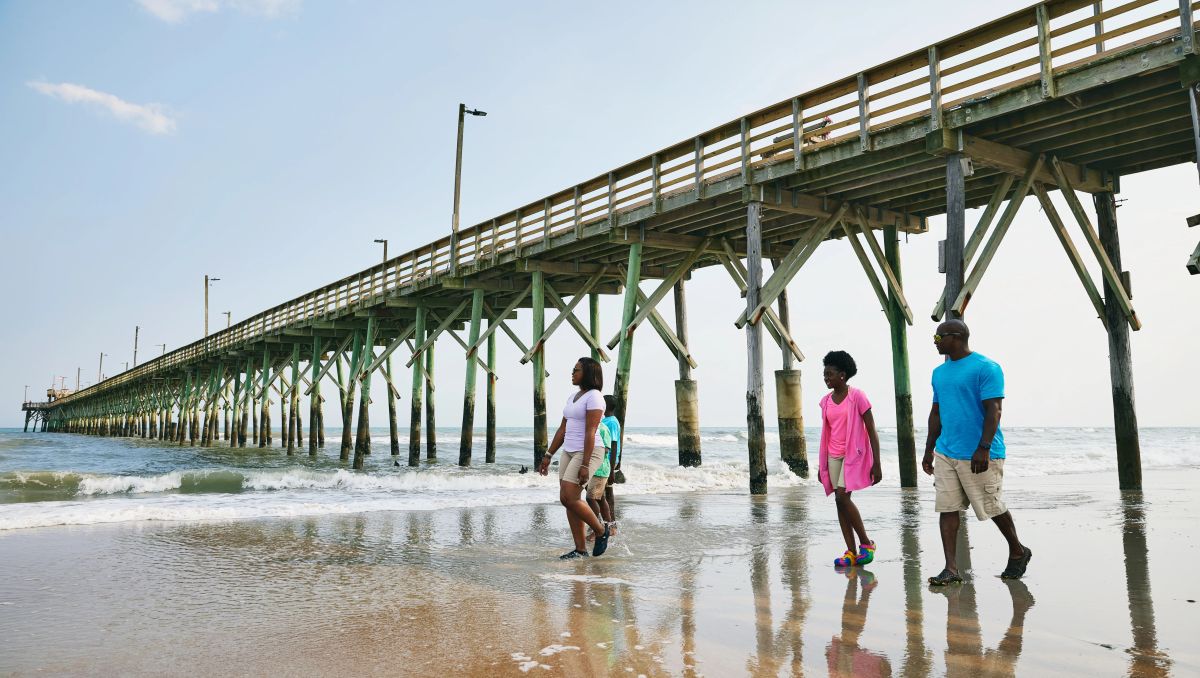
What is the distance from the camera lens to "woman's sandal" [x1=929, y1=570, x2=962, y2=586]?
170 inches

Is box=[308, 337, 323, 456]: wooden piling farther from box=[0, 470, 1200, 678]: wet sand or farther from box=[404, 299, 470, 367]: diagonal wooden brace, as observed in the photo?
box=[0, 470, 1200, 678]: wet sand

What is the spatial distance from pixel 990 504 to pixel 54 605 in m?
5.07

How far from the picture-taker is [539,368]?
Answer: 17.3 meters

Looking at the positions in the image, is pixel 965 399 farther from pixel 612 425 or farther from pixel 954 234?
pixel 954 234

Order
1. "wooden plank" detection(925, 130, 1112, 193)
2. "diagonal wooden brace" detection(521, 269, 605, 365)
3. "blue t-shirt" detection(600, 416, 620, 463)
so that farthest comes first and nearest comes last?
"diagonal wooden brace" detection(521, 269, 605, 365)
"wooden plank" detection(925, 130, 1112, 193)
"blue t-shirt" detection(600, 416, 620, 463)

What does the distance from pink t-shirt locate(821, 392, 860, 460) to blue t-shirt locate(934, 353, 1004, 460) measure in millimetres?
633

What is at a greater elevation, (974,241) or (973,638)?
(974,241)

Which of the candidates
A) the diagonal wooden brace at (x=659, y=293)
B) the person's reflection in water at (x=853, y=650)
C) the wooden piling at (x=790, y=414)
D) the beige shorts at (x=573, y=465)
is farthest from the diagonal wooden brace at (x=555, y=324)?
the person's reflection in water at (x=853, y=650)

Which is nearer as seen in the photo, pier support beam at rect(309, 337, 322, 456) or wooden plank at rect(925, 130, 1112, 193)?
wooden plank at rect(925, 130, 1112, 193)

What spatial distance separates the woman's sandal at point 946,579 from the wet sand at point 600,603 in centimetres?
6

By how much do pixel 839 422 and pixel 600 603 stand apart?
2.01 meters

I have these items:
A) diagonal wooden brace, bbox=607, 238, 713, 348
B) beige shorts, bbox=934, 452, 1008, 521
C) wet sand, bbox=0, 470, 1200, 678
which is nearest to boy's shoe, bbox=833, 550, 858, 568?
wet sand, bbox=0, 470, 1200, 678

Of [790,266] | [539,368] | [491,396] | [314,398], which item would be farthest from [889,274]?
[314,398]

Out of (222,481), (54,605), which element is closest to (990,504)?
(54,605)
